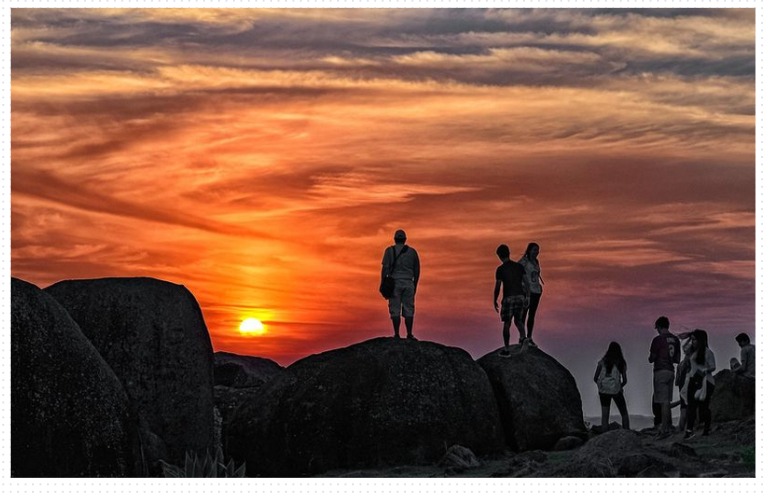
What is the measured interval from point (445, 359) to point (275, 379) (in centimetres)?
337

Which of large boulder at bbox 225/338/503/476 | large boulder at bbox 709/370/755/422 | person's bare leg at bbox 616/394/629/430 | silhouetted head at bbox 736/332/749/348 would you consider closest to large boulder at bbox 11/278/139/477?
large boulder at bbox 225/338/503/476

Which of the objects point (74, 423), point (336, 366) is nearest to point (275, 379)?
point (336, 366)

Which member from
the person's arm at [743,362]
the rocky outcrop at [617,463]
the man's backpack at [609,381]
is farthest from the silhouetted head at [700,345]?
the rocky outcrop at [617,463]

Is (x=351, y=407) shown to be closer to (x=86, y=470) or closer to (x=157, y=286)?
(x=157, y=286)

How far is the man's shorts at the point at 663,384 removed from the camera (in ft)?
72.0

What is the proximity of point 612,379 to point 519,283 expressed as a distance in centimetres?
290

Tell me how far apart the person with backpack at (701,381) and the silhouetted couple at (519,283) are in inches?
127

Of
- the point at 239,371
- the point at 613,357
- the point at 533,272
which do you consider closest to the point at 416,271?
the point at 533,272

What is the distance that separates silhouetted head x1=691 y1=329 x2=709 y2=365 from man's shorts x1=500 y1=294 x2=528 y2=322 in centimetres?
338

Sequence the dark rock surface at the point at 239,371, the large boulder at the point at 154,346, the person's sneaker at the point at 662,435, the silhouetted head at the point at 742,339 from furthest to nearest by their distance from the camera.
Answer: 1. the dark rock surface at the point at 239,371
2. the silhouetted head at the point at 742,339
3. the person's sneaker at the point at 662,435
4. the large boulder at the point at 154,346

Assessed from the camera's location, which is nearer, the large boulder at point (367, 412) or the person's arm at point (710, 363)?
the large boulder at point (367, 412)

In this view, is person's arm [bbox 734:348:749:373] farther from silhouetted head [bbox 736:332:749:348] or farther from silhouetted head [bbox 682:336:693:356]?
silhouetted head [bbox 682:336:693:356]

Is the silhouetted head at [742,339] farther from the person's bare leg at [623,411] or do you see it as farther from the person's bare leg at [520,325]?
the person's bare leg at [520,325]

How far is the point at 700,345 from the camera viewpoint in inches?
829
